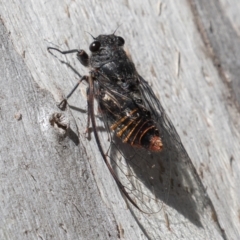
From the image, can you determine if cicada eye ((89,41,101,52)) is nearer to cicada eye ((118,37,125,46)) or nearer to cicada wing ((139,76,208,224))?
cicada eye ((118,37,125,46))

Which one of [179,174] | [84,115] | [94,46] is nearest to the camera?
[84,115]

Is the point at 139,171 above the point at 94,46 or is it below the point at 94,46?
below

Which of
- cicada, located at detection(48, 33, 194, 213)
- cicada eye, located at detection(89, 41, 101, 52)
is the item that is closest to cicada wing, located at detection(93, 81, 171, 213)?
cicada, located at detection(48, 33, 194, 213)

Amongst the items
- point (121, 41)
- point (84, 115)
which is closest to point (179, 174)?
point (84, 115)

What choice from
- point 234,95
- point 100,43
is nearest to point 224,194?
point 234,95

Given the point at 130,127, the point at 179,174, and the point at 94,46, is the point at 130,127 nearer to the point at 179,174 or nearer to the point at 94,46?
the point at 179,174

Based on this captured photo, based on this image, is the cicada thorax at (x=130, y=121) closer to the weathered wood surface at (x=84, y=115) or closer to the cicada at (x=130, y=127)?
the cicada at (x=130, y=127)

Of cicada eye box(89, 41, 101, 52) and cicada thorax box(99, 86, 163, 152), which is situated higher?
cicada eye box(89, 41, 101, 52)

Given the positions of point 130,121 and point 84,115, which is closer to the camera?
point 84,115
